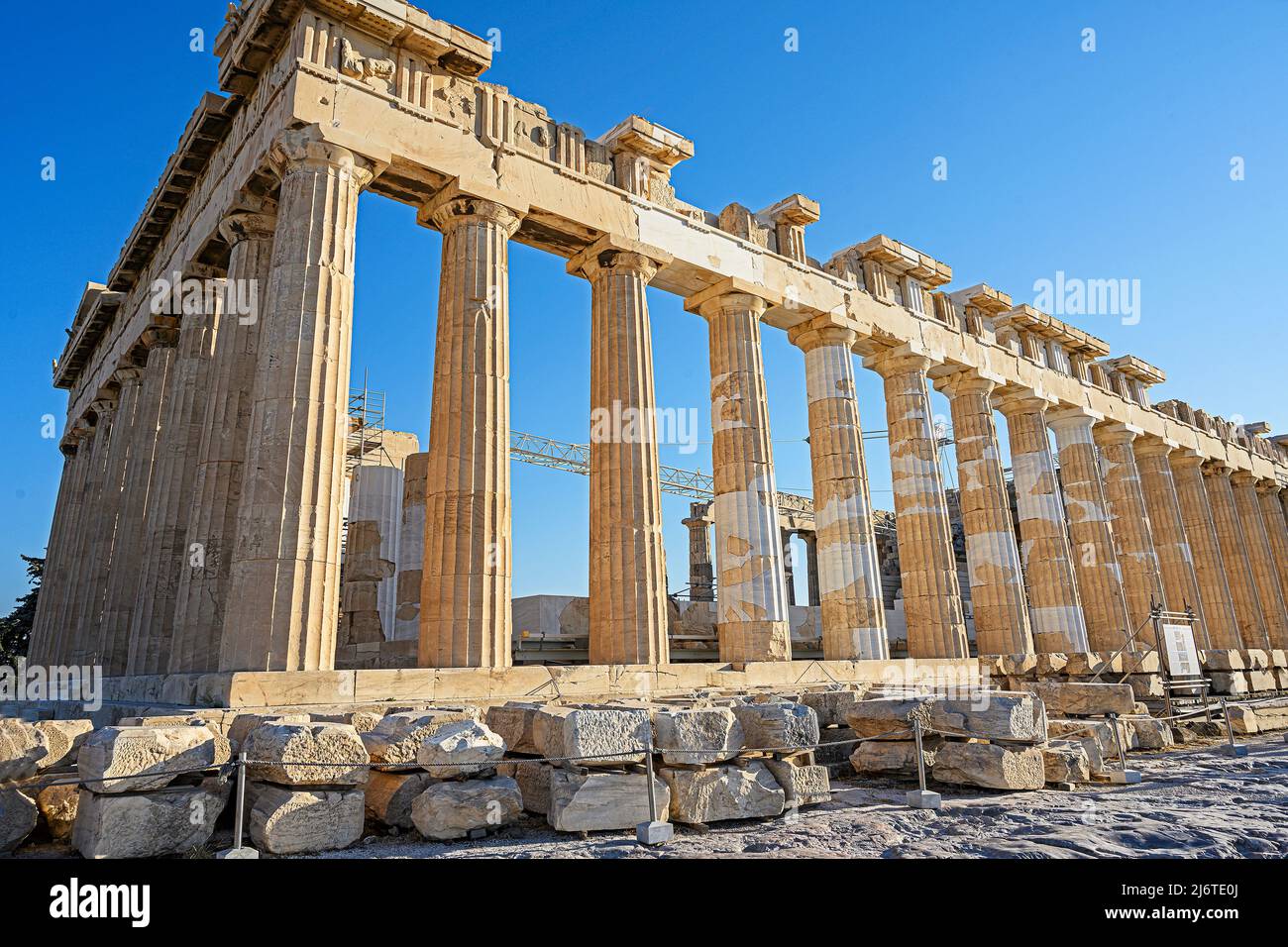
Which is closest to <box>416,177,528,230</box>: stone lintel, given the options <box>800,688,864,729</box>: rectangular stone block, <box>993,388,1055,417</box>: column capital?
<box>800,688,864,729</box>: rectangular stone block

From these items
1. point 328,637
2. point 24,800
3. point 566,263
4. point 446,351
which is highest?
point 566,263

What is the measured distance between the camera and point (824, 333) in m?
21.7

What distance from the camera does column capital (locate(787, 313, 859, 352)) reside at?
2164cm

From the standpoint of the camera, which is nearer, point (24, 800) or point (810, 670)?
point (24, 800)

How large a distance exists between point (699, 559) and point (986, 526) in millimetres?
20076

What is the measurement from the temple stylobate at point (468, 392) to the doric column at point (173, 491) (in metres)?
0.07

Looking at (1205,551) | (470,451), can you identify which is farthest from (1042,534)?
(470,451)

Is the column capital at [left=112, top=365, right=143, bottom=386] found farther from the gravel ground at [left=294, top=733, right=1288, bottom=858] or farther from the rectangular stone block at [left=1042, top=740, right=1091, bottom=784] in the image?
the rectangular stone block at [left=1042, top=740, right=1091, bottom=784]

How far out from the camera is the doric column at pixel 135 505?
19.1 meters

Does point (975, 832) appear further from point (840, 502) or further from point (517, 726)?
point (840, 502)
